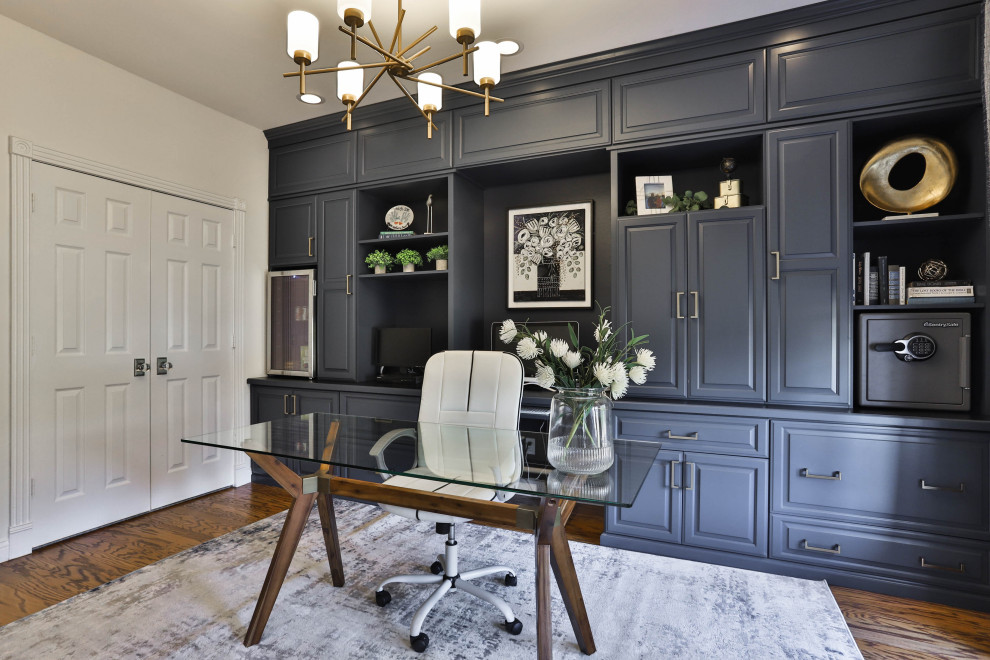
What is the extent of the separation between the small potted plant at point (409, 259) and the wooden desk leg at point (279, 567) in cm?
198

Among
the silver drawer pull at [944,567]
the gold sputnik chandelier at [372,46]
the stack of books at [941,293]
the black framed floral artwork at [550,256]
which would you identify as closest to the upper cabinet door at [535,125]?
the black framed floral artwork at [550,256]

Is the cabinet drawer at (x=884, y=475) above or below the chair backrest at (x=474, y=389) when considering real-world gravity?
below

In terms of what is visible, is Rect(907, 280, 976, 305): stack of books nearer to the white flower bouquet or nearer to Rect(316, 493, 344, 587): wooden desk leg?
the white flower bouquet

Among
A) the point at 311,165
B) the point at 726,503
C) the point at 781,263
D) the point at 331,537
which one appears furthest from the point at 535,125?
the point at 331,537

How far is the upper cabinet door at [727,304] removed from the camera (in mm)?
2611

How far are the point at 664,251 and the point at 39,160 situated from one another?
3.38 m

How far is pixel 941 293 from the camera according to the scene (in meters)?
2.39

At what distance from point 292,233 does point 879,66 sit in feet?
12.2

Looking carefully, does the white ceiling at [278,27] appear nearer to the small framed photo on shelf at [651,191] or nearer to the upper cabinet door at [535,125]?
the upper cabinet door at [535,125]

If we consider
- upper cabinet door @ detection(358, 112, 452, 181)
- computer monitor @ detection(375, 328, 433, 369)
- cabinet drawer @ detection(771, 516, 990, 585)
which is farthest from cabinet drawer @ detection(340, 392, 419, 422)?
cabinet drawer @ detection(771, 516, 990, 585)

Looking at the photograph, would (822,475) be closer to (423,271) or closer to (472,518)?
(472,518)

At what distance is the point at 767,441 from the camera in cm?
251

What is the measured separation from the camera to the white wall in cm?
266

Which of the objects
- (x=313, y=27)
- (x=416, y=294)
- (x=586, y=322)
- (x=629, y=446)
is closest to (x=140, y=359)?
(x=416, y=294)
